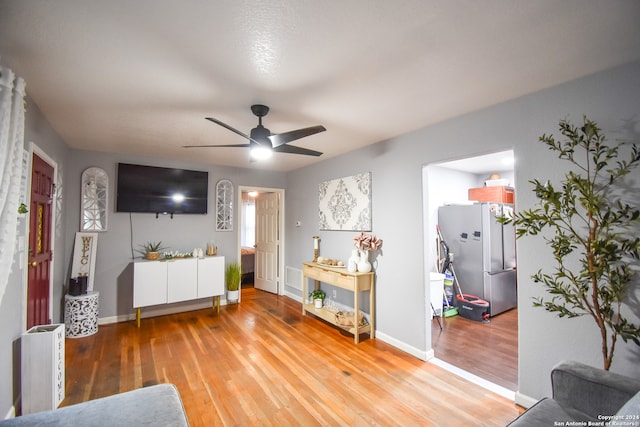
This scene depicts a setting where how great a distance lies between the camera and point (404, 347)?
310 cm

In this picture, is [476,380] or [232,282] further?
[232,282]

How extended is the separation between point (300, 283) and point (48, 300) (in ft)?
10.8

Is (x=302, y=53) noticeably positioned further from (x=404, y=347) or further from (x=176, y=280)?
(x=176, y=280)

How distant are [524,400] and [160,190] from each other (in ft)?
16.1

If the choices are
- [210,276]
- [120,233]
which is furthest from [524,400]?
[120,233]

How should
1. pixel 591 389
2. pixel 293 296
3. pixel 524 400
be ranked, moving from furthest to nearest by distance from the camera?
pixel 293 296
pixel 524 400
pixel 591 389

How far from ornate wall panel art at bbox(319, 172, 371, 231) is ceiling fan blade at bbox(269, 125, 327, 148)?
1.52 m

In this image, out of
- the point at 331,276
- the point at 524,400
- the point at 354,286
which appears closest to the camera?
the point at 524,400

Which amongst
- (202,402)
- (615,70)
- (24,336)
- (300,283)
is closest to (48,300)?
(24,336)

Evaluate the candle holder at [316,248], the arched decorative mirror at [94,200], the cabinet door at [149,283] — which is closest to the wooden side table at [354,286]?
the candle holder at [316,248]

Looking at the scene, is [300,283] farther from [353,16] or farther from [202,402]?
[353,16]

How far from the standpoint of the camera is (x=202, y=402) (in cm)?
220

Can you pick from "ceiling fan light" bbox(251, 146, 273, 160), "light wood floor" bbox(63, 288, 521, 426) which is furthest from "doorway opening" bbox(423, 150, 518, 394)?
"ceiling fan light" bbox(251, 146, 273, 160)

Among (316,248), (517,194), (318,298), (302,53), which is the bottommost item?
(318,298)
